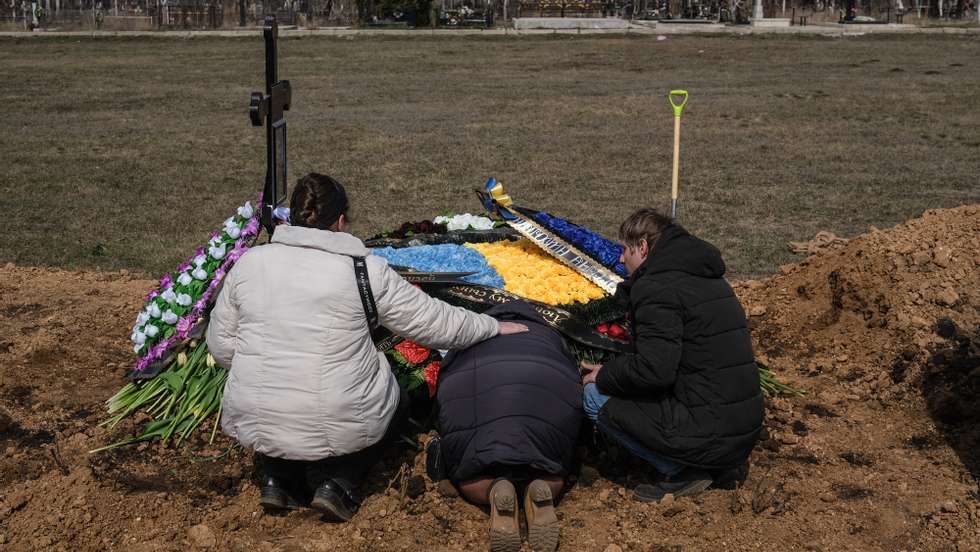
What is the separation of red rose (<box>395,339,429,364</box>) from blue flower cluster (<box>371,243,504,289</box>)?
1.84 feet

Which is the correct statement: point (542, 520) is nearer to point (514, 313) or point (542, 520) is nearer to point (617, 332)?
point (514, 313)

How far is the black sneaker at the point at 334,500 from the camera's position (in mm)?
4148

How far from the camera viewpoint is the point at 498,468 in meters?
4.16

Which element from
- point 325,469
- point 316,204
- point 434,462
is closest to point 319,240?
point 316,204

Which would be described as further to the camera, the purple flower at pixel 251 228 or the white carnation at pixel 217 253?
the purple flower at pixel 251 228

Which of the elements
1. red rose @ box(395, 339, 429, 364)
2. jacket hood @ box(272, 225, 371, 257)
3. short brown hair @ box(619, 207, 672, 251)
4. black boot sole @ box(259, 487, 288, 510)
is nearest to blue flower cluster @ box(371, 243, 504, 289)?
red rose @ box(395, 339, 429, 364)

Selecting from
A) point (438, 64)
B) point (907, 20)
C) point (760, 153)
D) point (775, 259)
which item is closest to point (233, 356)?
point (775, 259)

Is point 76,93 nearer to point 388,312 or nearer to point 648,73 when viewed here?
point 648,73

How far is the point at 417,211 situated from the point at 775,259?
142 inches

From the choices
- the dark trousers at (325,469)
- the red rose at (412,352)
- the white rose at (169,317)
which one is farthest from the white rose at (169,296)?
the dark trousers at (325,469)

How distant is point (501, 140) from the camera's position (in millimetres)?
15625

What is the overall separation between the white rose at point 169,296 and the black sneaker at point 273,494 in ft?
5.12

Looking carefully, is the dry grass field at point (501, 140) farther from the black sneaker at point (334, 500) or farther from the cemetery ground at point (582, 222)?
the black sneaker at point (334, 500)

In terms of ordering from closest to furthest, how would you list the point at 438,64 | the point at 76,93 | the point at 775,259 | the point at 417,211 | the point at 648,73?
the point at 775,259 < the point at 417,211 < the point at 76,93 < the point at 648,73 < the point at 438,64
